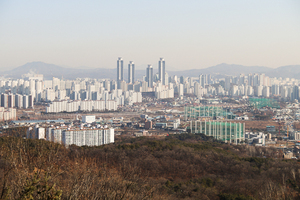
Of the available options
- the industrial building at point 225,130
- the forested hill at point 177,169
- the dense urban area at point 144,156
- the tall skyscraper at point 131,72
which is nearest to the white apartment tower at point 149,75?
the tall skyscraper at point 131,72

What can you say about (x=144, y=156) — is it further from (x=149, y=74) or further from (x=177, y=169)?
(x=149, y=74)

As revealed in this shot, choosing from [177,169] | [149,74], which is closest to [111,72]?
[149,74]

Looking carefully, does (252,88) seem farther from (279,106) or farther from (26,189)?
(26,189)

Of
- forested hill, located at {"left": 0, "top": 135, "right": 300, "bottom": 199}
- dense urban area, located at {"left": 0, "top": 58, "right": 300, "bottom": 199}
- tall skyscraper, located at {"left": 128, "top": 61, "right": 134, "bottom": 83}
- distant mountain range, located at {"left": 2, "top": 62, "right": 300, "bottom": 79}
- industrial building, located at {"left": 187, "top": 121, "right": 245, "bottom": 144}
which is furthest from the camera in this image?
distant mountain range, located at {"left": 2, "top": 62, "right": 300, "bottom": 79}

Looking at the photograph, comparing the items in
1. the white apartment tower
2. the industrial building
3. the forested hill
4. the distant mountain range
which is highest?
the distant mountain range

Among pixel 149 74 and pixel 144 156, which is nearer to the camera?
pixel 144 156

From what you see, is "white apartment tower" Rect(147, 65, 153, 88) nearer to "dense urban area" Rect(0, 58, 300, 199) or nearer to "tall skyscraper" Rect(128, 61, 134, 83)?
"tall skyscraper" Rect(128, 61, 134, 83)

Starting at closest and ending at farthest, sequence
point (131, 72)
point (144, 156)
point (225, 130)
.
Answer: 1. point (144, 156)
2. point (225, 130)
3. point (131, 72)

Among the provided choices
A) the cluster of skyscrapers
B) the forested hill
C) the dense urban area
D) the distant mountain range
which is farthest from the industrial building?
the distant mountain range
